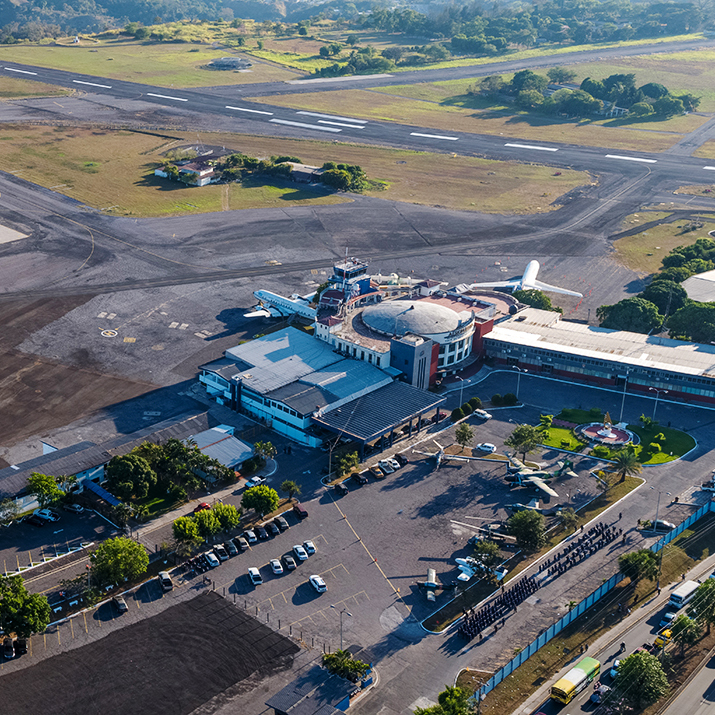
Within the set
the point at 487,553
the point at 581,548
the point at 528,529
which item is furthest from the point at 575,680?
the point at 581,548

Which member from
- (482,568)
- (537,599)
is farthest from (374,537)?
(537,599)

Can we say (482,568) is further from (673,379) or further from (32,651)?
(673,379)

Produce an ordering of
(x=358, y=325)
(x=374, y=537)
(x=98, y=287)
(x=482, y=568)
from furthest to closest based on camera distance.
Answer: (x=98, y=287) < (x=358, y=325) < (x=374, y=537) < (x=482, y=568)

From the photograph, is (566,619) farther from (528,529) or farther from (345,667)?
(345,667)

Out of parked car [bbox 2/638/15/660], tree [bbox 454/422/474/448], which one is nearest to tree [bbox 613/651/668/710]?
tree [bbox 454/422/474/448]

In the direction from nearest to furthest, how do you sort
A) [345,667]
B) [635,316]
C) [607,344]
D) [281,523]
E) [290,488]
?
[345,667] → [281,523] → [290,488] → [607,344] → [635,316]

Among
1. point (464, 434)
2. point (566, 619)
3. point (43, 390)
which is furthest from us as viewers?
point (43, 390)
